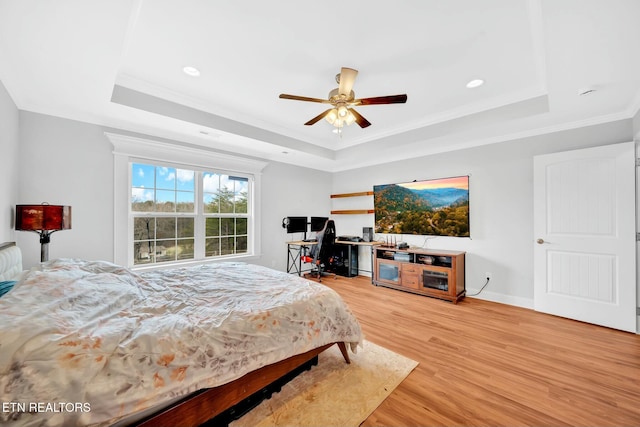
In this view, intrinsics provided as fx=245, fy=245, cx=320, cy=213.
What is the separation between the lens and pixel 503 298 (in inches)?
139

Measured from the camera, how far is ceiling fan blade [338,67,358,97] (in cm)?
213

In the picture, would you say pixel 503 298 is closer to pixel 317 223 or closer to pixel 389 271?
pixel 389 271

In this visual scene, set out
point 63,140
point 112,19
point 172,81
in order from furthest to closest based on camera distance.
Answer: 1. point 63,140
2. point 172,81
3. point 112,19

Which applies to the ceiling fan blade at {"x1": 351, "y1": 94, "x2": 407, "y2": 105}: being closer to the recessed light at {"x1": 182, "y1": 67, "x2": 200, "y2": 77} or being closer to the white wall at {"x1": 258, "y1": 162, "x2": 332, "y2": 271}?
the recessed light at {"x1": 182, "y1": 67, "x2": 200, "y2": 77}

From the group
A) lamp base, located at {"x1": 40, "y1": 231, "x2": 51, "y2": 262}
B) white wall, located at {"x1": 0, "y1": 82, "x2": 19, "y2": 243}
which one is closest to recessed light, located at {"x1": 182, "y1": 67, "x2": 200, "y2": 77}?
white wall, located at {"x1": 0, "y1": 82, "x2": 19, "y2": 243}

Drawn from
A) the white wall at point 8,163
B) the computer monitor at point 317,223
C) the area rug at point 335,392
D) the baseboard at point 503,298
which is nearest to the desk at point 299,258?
the computer monitor at point 317,223

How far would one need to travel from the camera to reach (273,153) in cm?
440

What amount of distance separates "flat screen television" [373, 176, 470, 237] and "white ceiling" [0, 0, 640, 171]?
90 cm

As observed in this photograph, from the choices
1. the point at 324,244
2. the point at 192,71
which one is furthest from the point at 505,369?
the point at 192,71

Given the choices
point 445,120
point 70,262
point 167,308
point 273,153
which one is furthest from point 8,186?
point 445,120

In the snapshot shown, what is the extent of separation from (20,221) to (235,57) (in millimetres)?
2329

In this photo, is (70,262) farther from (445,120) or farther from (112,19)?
(445,120)

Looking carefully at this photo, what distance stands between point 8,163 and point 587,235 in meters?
6.08

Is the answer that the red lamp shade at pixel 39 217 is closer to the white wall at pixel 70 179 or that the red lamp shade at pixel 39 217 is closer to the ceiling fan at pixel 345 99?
the white wall at pixel 70 179
